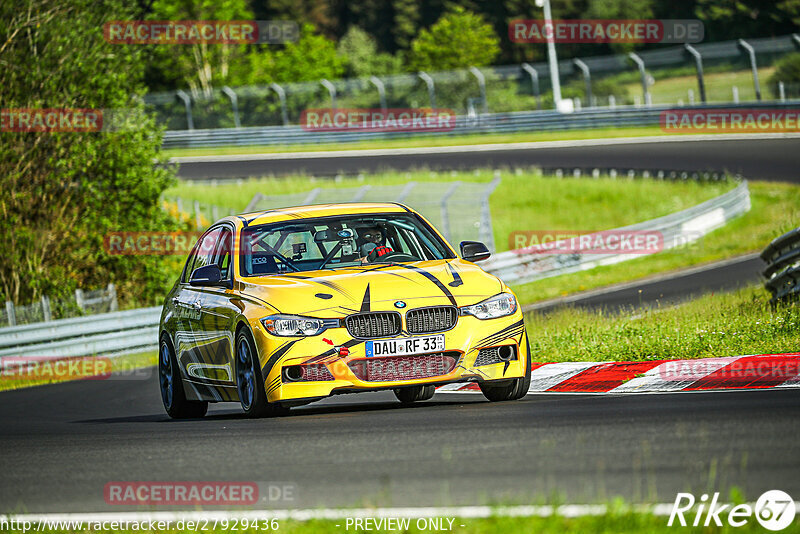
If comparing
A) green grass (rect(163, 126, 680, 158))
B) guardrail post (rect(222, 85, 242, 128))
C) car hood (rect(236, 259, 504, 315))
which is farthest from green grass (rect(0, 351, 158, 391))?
guardrail post (rect(222, 85, 242, 128))

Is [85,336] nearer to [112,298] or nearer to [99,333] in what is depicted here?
[99,333]

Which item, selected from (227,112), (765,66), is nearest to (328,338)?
(765,66)

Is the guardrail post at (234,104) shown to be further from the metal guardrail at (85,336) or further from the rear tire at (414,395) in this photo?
the rear tire at (414,395)

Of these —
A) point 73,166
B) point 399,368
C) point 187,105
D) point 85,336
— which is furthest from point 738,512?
point 187,105

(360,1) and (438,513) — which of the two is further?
(360,1)

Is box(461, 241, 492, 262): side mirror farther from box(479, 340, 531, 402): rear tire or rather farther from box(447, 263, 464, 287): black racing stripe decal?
box(479, 340, 531, 402): rear tire

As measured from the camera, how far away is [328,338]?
882 centimetres

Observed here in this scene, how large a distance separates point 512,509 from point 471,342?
3.95 m

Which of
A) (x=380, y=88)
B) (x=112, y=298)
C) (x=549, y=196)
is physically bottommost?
(x=549, y=196)

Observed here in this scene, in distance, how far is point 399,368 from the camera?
885cm

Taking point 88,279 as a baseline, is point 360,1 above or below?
above

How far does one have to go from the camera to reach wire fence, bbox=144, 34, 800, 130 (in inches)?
1727

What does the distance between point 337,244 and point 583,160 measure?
32.9m

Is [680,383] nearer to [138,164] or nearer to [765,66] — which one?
[138,164]
